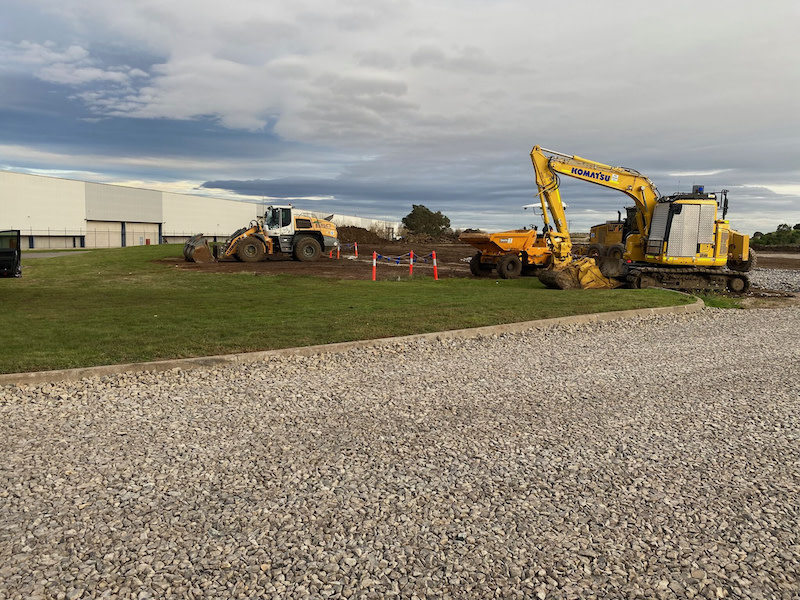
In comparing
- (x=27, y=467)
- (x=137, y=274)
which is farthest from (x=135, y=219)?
(x=27, y=467)

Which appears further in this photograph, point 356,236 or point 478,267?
point 356,236

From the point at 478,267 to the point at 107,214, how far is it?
55728mm

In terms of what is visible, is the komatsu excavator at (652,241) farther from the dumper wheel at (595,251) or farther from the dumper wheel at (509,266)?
the dumper wheel at (595,251)

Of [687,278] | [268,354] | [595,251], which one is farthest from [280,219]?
[268,354]

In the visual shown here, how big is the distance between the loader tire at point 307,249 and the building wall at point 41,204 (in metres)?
40.8

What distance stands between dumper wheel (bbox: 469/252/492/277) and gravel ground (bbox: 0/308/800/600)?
15.8m

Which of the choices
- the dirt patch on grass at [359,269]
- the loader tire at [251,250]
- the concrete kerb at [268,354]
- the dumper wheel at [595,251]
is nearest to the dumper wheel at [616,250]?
the dumper wheel at [595,251]

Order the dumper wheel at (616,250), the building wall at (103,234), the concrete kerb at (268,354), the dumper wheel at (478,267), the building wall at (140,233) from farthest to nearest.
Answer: the building wall at (140,233) < the building wall at (103,234) < the dumper wheel at (616,250) < the dumper wheel at (478,267) < the concrete kerb at (268,354)

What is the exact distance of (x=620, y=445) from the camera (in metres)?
5.77

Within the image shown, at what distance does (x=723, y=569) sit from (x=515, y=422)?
9.14 feet

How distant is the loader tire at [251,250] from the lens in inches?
1159

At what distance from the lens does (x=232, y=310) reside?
13.7 meters

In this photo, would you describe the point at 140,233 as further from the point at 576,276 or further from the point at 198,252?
the point at 576,276

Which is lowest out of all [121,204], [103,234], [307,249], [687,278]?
[687,278]
